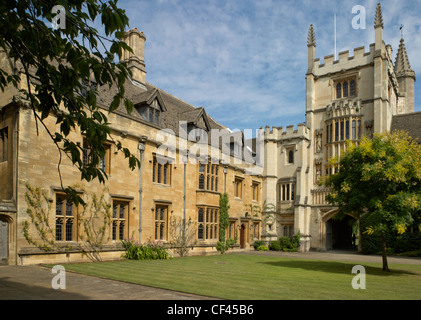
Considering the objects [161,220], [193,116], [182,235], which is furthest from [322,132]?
[161,220]

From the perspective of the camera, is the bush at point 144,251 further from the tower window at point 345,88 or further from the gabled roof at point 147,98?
the tower window at point 345,88

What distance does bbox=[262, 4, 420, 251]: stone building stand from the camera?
31.0 metres

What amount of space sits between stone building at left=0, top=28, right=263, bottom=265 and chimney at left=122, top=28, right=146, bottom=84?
0.26ft

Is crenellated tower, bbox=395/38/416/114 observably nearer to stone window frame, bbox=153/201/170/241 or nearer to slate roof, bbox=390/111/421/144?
slate roof, bbox=390/111/421/144

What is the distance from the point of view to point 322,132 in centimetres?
3322

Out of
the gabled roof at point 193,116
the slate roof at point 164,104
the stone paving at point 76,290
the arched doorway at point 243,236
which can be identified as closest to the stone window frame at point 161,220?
the slate roof at point 164,104

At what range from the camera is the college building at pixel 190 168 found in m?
15.3

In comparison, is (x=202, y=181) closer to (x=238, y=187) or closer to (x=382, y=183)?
(x=238, y=187)

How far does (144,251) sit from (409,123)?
25.5 metres

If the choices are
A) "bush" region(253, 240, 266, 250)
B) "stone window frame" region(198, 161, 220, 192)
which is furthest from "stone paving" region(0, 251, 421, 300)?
"bush" region(253, 240, 266, 250)
